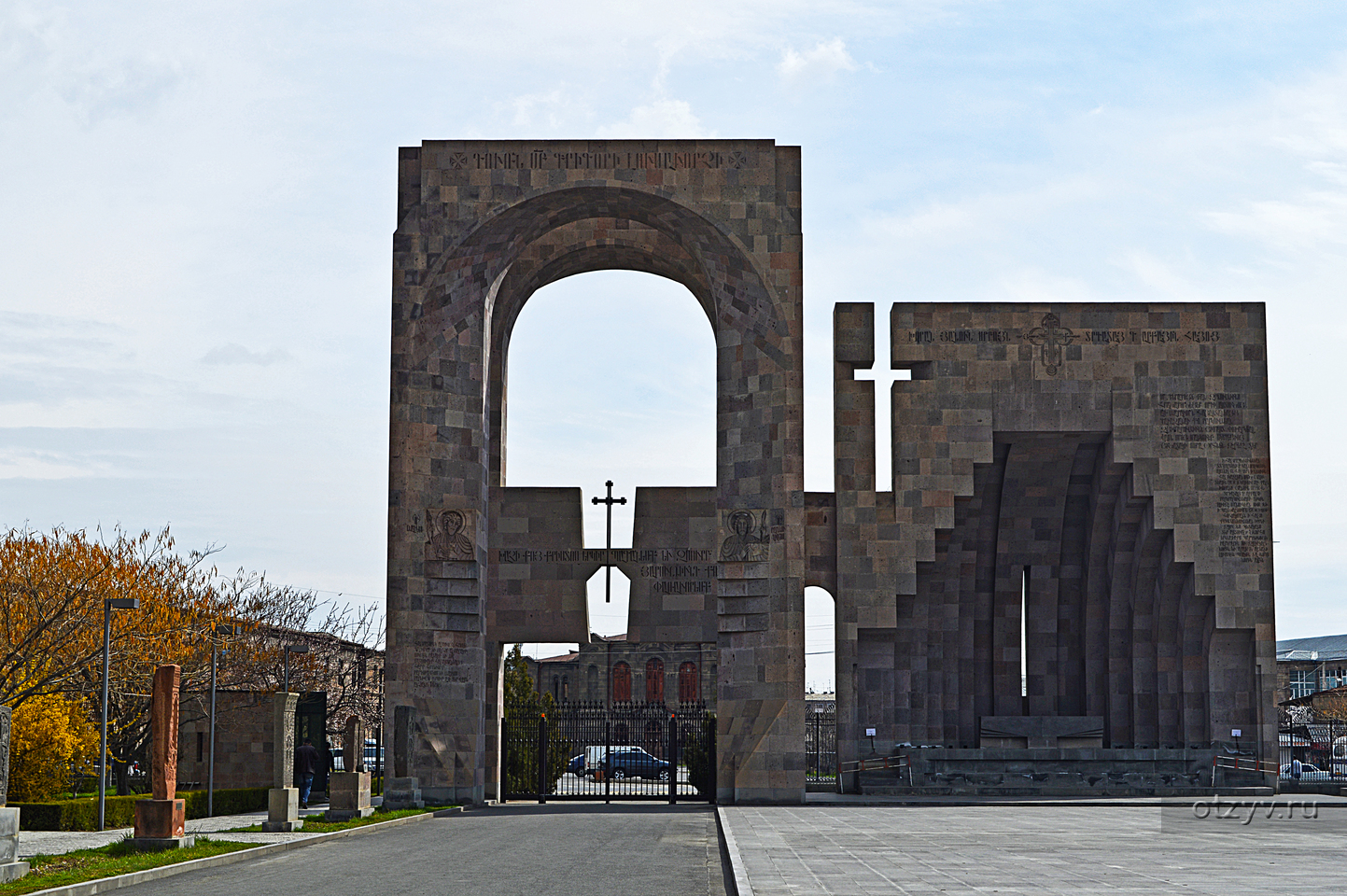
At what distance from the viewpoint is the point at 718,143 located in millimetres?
35594

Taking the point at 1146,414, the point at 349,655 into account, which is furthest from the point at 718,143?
the point at 349,655

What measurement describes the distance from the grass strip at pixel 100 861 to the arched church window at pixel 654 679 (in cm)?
6731

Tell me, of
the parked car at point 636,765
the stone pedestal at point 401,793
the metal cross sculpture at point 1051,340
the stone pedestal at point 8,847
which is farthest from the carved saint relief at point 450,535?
the stone pedestal at point 8,847

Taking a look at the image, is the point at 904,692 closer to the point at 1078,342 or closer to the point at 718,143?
the point at 1078,342

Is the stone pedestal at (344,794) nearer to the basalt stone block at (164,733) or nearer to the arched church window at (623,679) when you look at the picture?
the basalt stone block at (164,733)

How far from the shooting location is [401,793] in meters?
30.4

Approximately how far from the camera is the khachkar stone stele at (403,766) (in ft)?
A: 99.7

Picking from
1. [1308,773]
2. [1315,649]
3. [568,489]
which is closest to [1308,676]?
[1315,649]

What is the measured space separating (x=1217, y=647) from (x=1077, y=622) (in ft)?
14.8

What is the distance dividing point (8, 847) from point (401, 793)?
16442mm

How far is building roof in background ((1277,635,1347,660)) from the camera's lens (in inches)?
4646

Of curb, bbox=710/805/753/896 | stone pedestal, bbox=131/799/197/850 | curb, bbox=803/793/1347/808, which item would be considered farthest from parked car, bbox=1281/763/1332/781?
stone pedestal, bbox=131/799/197/850

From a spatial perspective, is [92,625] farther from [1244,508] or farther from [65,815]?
[1244,508]

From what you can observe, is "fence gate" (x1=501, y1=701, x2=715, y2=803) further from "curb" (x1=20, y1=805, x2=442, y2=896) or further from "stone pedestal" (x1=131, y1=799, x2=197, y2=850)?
"stone pedestal" (x1=131, y1=799, x2=197, y2=850)
